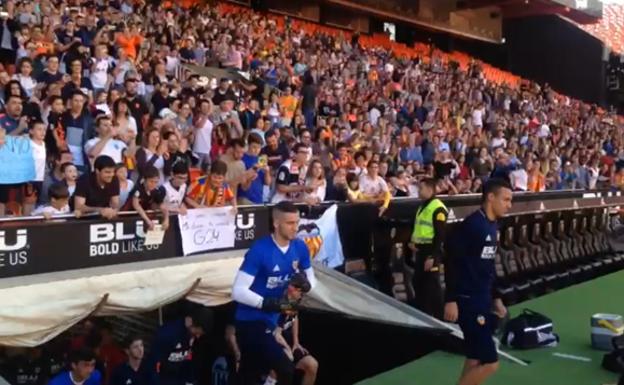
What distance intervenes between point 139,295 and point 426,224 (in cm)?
371

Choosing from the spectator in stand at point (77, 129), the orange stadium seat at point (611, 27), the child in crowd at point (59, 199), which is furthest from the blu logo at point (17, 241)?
the orange stadium seat at point (611, 27)

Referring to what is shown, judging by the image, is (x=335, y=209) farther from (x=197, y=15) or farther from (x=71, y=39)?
(x=197, y=15)

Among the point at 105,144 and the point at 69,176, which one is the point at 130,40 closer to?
the point at 105,144

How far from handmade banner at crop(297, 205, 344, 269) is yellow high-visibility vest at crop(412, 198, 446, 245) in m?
1.02

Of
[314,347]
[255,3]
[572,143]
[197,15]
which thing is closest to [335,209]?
[314,347]

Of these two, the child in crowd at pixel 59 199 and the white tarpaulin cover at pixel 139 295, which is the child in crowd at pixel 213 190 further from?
the child in crowd at pixel 59 199

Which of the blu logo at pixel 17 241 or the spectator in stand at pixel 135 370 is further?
the spectator in stand at pixel 135 370

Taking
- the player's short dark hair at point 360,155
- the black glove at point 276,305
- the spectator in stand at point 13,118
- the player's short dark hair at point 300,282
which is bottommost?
the black glove at point 276,305

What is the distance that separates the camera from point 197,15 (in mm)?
18391

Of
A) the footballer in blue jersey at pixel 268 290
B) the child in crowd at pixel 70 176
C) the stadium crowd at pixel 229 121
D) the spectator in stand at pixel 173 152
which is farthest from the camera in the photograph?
the spectator in stand at pixel 173 152

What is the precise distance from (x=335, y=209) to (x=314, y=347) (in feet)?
6.62

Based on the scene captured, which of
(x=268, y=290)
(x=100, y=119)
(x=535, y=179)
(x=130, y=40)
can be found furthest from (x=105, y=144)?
(x=535, y=179)

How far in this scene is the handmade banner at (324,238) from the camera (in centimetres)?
930

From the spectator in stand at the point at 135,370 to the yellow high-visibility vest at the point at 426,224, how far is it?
349 cm
